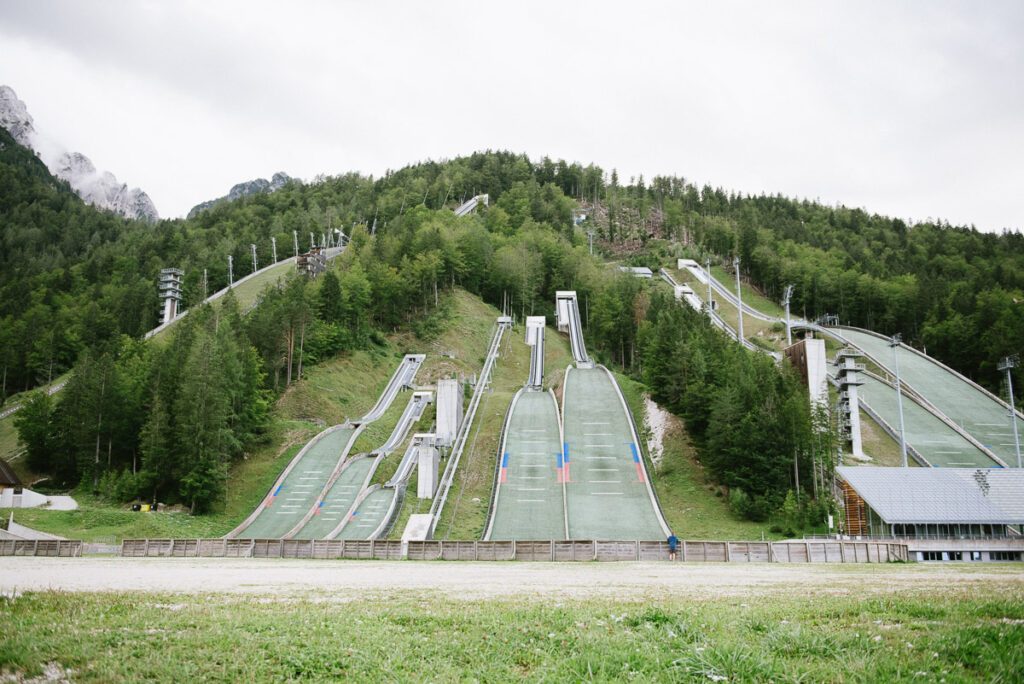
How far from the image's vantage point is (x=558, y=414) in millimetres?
49156

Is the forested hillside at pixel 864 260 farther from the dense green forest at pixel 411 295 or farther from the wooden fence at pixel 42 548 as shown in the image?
the wooden fence at pixel 42 548

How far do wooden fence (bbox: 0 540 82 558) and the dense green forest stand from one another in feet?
34.9

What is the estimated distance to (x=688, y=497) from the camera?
3681 centimetres

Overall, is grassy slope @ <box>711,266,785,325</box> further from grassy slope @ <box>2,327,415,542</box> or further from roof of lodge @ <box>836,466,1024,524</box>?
roof of lodge @ <box>836,466,1024,524</box>

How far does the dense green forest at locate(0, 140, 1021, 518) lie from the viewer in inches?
1533

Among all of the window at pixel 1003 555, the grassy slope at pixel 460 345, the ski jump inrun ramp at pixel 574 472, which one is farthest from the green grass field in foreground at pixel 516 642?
the grassy slope at pixel 460 345

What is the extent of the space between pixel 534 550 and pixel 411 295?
53301 millimetres

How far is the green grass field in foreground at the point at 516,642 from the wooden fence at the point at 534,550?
50.7 ft

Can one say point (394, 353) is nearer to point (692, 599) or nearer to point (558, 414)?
point (558, 414)

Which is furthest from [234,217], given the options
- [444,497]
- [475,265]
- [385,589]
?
[385,589]

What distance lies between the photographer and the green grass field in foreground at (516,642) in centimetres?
521

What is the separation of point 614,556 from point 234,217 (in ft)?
378

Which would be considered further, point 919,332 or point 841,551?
point 919,332

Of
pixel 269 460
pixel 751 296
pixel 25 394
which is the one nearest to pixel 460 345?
pixel 269 460
